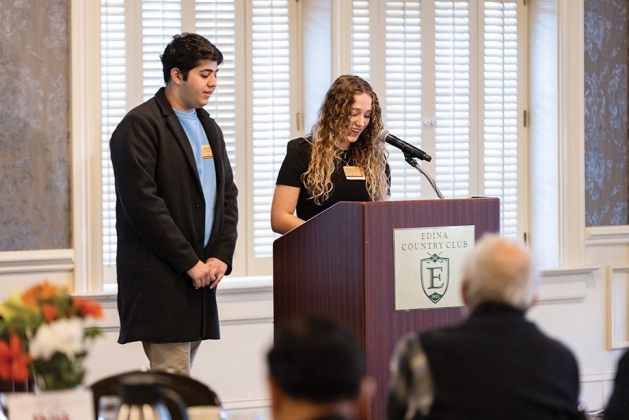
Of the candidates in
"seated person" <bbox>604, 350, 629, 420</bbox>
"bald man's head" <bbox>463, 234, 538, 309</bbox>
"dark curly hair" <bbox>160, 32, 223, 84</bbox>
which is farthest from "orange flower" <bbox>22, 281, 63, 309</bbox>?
"dark curly hair" <bbox>160, 32, 223, 84</bbox>

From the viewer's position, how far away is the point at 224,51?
15.0ft

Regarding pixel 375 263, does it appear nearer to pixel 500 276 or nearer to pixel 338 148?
pixel 338 148

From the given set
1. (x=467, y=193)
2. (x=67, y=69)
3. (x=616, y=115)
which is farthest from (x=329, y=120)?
(x=616, y=115)

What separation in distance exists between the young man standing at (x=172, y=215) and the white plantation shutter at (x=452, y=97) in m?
1.83

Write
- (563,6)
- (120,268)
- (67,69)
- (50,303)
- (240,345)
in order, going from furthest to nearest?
(563,6) → (240,345) → (67,69) → (120,268) → (50,303)

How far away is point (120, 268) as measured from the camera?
3.26 meters

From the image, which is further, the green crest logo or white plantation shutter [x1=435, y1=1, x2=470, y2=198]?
white plantation shutter [x1=435, y1=1, x2=470, y2=198]

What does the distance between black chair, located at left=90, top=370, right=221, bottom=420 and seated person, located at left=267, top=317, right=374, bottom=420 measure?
86 centimetres

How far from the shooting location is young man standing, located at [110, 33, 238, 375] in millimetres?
3156

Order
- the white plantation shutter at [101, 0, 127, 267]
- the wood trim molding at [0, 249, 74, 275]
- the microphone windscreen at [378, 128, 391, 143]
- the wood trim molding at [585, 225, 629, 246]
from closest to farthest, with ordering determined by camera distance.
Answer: the microphone windscreen at [378, 128, 391, 143], the wood trim molding at [0, 249, 74, 275], the white plantation shutter at [101, 0, 127, 267], the wood trim molding at [585, 225, 629, 246]

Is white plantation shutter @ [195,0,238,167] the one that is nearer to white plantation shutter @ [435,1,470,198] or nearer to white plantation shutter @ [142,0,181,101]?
white plantation shutter @ [142,0,181,101]

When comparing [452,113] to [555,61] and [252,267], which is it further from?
[252,267]

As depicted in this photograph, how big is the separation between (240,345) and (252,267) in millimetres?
446

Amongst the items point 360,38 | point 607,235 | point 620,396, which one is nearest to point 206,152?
point 360,38
